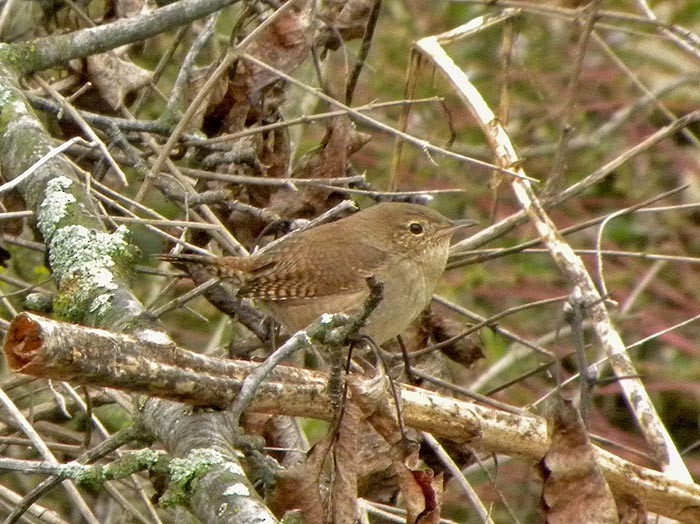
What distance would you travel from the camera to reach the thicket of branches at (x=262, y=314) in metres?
2.33

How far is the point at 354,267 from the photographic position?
4.26m

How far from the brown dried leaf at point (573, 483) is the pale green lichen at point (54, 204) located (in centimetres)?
137

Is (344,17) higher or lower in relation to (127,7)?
lower

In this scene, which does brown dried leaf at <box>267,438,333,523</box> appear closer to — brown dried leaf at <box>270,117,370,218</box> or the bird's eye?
brown dried leaf at <box>270,117,370,218</box>

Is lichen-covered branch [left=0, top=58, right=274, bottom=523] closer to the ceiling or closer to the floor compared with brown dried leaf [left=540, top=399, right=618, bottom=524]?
closer to the ceiling

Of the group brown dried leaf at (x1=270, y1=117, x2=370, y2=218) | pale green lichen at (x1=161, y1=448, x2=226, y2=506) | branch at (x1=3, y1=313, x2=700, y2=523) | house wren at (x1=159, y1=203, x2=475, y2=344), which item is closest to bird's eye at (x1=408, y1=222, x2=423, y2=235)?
house wren at (x1=159, y1=203, x2=475, y2=344)

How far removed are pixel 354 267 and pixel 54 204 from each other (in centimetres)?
148

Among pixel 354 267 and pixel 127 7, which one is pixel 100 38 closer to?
pixel 127 7

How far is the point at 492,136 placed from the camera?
133 inches

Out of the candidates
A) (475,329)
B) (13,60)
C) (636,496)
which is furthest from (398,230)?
(636,496)

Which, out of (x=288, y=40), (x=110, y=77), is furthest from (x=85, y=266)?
(x=288, y=40)

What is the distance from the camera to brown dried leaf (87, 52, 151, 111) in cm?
369

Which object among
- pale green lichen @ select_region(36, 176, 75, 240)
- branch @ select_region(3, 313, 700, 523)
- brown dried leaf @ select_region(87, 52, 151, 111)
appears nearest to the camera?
branch @ select_region(3, 313, 700, 523)

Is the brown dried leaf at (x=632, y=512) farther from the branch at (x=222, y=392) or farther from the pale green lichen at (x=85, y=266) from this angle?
the pale green lichen at (x=85, y=266)
